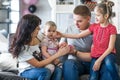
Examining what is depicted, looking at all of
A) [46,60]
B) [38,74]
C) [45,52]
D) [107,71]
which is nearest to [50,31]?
[45,52]

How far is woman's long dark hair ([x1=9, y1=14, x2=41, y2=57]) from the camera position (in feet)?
6.26

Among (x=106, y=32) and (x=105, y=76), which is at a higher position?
(x=106, y=32)

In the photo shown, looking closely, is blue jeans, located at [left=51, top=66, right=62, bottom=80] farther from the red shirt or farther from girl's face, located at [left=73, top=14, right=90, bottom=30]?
girl's face, located at [left=73, top=14, right=90, bottom=30]

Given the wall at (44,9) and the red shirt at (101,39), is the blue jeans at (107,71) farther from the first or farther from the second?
the wall at (44,9)

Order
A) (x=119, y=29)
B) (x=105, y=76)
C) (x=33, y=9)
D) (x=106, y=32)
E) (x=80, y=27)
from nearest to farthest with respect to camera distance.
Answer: (x=105, y=76) < (x=106, y=32) < (x=80, y=27) < (x=119, y=29) < (x=33, y=9)

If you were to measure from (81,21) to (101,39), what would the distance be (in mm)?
263

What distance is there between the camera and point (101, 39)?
7.22 ft

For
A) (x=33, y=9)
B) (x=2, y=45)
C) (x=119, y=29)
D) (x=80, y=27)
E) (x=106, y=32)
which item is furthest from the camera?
(x=33, y=9)

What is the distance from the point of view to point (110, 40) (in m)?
2.14

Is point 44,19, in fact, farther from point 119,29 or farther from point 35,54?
point 35,54

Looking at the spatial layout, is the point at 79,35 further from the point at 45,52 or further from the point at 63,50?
the point at 45,52

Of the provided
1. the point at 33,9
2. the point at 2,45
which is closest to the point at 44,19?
the point at 33,9

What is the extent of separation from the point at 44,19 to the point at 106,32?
3.08 meters

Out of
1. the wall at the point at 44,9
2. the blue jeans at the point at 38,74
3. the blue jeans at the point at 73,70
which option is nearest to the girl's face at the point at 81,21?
the blue jeans at the point at 73,70
